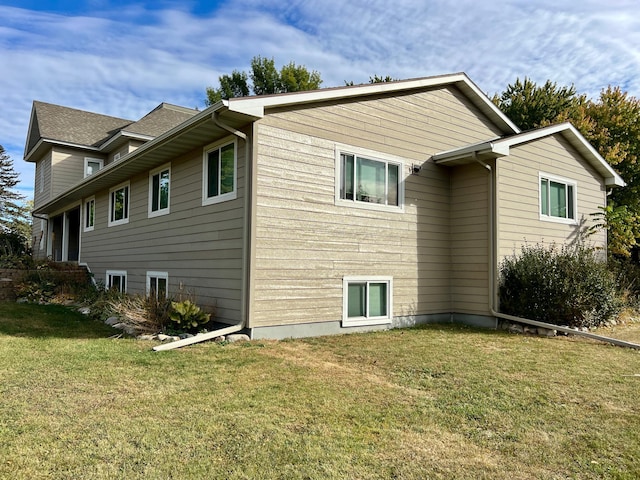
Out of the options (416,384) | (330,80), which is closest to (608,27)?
(416,384)

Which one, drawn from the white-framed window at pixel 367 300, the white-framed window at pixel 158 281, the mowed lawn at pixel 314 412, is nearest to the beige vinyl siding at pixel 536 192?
the white-framed window at pixel 367 300

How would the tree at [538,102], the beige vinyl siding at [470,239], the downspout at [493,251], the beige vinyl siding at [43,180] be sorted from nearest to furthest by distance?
the downspout at [493,251], the beige vinyl siding at [470,239], the beige vinyl siding at [43,180], the tree at [538,102]

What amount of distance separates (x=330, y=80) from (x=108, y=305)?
25750 millimetres

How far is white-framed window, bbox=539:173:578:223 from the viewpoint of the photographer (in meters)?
10.3

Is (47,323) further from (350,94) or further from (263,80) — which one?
(263,80)

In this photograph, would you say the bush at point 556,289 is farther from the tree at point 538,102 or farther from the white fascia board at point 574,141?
the tree at point 538,102

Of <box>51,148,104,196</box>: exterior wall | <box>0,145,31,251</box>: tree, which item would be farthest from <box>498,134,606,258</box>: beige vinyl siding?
<box>0,145,31,251</box>: tree

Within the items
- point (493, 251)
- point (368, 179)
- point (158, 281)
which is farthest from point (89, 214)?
point (493, 251)

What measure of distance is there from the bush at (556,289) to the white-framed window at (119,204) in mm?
9963

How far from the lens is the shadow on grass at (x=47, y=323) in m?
7.51

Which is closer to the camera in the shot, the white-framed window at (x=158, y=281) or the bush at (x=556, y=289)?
the bush at (x=556, y=289)

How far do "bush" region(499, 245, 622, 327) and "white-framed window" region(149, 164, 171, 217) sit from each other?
24.7ft

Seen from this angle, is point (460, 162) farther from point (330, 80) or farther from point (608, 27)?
point (330, 80)

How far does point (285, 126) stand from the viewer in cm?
754
